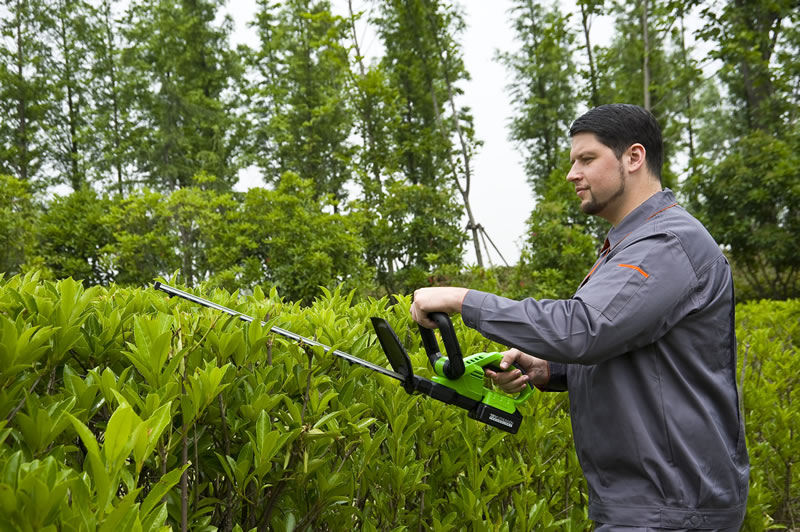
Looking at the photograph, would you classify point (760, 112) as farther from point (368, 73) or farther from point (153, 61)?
point (153, 61)

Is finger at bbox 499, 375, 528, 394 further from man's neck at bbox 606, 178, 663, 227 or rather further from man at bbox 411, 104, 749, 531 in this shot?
man's neck at bbox 606, 178, 663, 227

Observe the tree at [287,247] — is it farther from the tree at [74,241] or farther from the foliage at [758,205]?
the foliage at [758,205]

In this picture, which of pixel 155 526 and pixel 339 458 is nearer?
pixel 155 526

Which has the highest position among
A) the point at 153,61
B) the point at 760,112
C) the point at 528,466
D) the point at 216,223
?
the point at 153,61

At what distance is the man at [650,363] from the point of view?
5.01 ft

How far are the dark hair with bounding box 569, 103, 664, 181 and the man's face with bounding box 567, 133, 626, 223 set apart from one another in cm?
3

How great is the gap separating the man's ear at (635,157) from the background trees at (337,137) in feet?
22.1

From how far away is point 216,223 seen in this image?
10195mm

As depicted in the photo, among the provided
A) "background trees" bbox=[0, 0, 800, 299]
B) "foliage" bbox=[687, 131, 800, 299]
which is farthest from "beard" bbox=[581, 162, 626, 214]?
"foliage" bbox=[687, 131, 800, 299]

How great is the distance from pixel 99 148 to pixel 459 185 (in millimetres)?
17622

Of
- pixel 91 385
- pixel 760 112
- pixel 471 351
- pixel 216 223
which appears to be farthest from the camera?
pixel 760 112

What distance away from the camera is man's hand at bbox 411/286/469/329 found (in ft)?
5.63

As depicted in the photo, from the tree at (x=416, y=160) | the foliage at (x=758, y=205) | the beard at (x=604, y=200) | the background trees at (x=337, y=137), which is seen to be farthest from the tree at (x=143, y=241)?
the foliage at (x=758, y=205)

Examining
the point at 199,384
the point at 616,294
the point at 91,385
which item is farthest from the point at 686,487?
the point at 91,385
